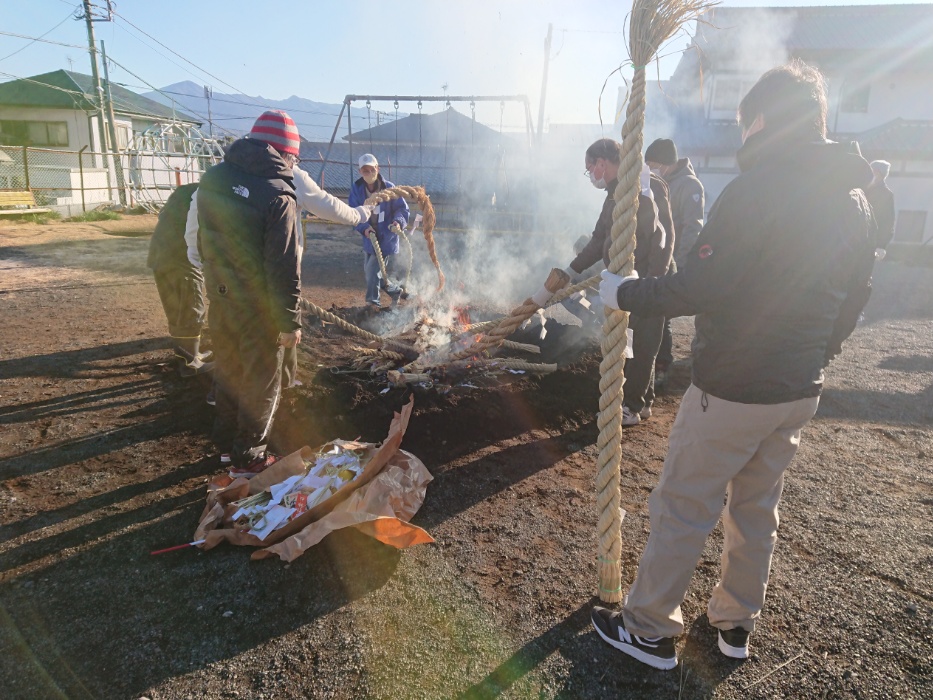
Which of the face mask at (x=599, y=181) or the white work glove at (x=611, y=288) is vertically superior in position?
the face mask at (x=599, y=181)

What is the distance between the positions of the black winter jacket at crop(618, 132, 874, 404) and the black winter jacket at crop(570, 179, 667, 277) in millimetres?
1996

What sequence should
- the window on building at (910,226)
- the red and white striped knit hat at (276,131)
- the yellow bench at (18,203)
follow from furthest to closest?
the window on building at (910,226) < the yellow bench at (18,203) < the red and white striped knit hat at (276,131)

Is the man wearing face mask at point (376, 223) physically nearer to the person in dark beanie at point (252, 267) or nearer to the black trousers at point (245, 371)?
the person in dark beanie at point (252, 267)

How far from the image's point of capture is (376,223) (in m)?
7.02

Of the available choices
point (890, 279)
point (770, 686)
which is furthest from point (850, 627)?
point (890, 279)

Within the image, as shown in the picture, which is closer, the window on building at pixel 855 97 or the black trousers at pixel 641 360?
the black trousers at pixel 641 360

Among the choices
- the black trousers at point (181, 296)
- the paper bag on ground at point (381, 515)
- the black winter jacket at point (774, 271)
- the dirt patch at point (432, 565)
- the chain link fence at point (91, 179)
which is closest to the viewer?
the black winter jacket at point (774, 271)

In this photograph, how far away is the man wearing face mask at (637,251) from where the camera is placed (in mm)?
3887

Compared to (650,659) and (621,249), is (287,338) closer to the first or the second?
(621,249)

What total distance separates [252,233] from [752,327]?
2661 millimetres

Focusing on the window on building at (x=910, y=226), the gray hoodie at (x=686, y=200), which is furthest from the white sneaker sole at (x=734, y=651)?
the window on building at (x=910, y=226)

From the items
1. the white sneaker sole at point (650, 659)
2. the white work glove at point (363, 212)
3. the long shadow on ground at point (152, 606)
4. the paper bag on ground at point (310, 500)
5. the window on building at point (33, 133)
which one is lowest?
the long shadow on ground at point (152, 606)

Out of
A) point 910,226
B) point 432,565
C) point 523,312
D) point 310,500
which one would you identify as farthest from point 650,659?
point 910,226

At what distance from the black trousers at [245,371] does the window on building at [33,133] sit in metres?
27.4
